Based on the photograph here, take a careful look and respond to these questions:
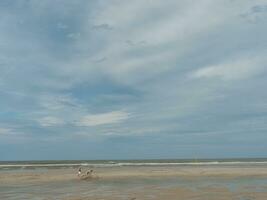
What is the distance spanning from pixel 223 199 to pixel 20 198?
38.6 feet

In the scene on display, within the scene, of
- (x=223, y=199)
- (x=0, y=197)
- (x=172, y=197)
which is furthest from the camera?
(x=0, y=197)

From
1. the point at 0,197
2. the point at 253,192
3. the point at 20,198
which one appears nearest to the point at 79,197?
the point at 20,198

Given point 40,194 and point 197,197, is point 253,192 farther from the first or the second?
point 40,194

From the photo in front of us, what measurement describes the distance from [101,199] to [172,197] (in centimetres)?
411

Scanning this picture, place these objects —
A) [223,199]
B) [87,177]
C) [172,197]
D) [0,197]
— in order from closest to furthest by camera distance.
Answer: [223,199], [172,197], [0,197], [87,177]

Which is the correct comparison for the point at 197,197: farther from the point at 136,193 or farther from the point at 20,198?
the point at 20,198

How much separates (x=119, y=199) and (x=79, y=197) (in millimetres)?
2820

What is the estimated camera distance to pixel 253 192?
2731 centimetres

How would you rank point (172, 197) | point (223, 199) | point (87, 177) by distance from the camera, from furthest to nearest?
1. point (87, 177)
2. point (172, 197)
3. point (223, 199)

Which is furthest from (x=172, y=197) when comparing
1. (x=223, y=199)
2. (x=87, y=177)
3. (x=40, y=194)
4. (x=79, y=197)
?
(x=87, y=177)

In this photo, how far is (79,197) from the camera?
85.0 feet

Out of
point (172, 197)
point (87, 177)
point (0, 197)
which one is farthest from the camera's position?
point (87, 177)

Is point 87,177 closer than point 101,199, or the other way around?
point 101,199

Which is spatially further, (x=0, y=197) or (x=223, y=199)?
(x=0, y=197)
